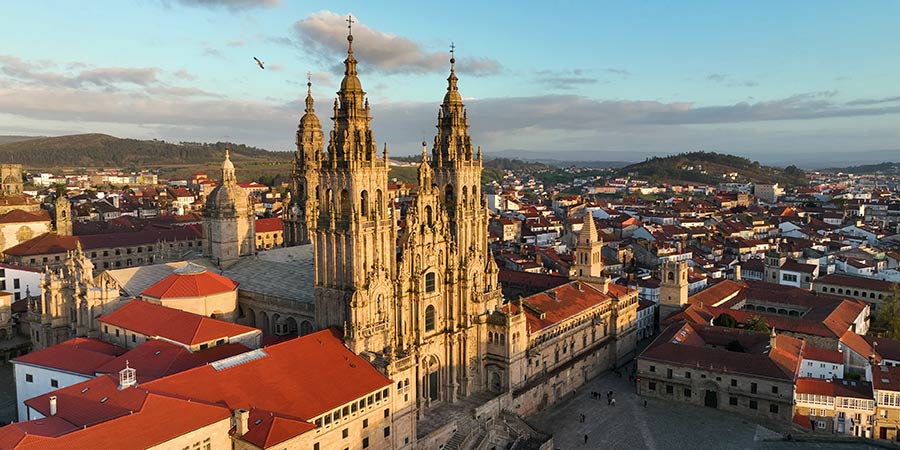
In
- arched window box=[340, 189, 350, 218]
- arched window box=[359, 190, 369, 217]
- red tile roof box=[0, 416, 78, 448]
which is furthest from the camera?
arched window box=[359, 190, 369, 217]

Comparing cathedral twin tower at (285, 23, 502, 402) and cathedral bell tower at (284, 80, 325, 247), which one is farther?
cathedral bell tower at (284, 80, 325, 247)

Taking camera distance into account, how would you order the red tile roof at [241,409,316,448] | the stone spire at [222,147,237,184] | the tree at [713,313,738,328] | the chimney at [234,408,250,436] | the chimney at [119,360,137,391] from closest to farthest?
the red tile roof at [241,409,316,448] → the chimney at [234,408,250,436] → the chimney at [119,360,137,391] → the stone spire at [222,147,237,184] → the tree at [713,313,738,328]

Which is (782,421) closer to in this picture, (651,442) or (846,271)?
(651,442)

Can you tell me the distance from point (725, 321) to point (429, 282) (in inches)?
1421

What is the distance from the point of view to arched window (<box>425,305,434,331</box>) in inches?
1833

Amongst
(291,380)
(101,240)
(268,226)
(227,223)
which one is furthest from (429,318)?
(101,240)

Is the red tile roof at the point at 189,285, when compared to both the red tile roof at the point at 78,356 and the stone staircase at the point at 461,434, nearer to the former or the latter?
the red tile roof at the point at 78,356

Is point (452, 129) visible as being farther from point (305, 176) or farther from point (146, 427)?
point (146, 427)

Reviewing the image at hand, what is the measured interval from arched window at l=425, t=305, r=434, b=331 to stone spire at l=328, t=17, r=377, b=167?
1210cm

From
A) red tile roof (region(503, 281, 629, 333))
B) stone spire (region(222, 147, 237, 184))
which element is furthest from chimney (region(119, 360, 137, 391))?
stone spire (region(222, 147, 237, 184))

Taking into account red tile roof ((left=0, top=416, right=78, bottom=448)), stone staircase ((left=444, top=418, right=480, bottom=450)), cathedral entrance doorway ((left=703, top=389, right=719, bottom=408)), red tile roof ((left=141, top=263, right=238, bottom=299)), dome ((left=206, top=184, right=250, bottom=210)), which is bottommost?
cathedral entrance doorway ((left=703, top=389, right=719, bottom=408))

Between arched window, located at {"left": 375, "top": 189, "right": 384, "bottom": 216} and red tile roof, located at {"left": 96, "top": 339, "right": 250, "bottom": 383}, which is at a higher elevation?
arched window, located at {"left": 375, "top": 189, "right": 384, "bottom": 216}

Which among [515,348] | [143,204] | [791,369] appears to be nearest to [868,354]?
[791,369]

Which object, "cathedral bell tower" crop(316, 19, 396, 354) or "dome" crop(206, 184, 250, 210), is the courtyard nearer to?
"cathedral bell tower" crop(316, 19, 396, 354)
